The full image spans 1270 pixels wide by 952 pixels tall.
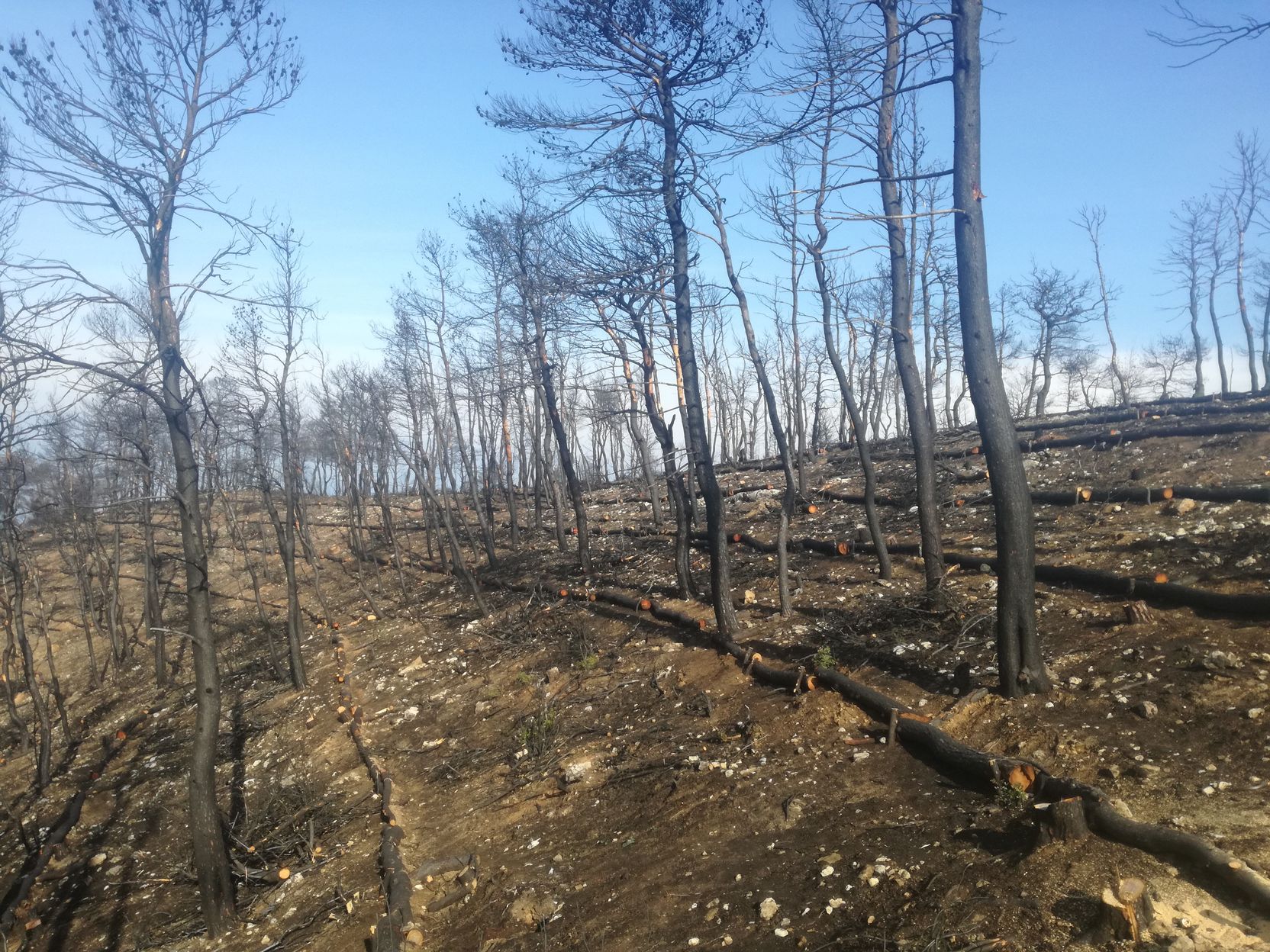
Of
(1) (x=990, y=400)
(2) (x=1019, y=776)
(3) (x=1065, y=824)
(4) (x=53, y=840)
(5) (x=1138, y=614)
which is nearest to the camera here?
(3) (x=1065, y=824)

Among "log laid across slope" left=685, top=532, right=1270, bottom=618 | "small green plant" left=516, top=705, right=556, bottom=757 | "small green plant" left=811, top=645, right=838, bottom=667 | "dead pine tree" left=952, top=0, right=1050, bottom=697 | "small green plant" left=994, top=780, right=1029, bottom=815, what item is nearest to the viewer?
"small green plant" left=994, top=780, right=1029, bottom=815

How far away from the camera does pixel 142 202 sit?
21.7 feet

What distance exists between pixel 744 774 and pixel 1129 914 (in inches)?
130

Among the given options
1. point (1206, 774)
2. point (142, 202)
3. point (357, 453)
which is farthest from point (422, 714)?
point (357, 453)

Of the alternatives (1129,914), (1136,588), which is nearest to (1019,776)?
(1129,914)

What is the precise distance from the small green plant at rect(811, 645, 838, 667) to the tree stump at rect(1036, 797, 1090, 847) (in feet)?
11.1

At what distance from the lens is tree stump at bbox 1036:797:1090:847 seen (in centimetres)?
395

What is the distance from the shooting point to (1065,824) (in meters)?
3.96

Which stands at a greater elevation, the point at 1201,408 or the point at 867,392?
the point at 867,392

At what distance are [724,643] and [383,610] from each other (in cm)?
1236

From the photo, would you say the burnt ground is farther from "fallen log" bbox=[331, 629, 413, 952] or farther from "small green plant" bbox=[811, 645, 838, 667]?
"small green plant" bbox=[811, 645, 838, 667]

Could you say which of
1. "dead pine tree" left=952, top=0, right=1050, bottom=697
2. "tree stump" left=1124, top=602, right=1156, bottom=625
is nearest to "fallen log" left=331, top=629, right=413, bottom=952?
"dead pine tree" left=952, top=0, right=1050, bottom=697

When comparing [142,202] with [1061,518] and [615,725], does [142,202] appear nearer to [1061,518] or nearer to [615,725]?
[615,725]

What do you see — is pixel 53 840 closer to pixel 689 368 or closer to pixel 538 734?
pixel 538 734
